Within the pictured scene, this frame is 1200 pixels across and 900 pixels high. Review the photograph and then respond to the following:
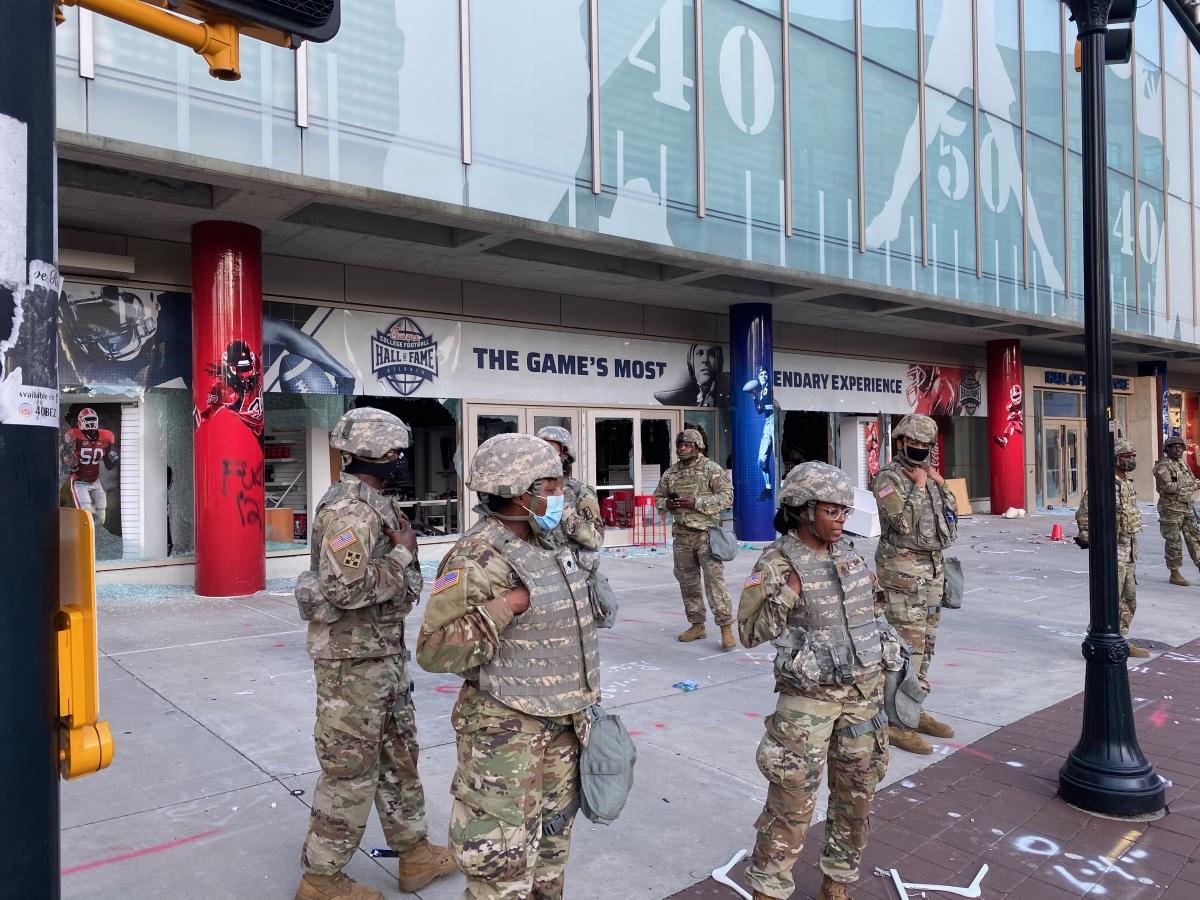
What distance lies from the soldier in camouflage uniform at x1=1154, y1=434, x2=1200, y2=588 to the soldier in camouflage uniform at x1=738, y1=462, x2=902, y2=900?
9580 mm

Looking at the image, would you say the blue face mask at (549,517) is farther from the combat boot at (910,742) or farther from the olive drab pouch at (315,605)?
the combat boot at (910,742)

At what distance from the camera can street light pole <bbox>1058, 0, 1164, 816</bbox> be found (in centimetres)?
426

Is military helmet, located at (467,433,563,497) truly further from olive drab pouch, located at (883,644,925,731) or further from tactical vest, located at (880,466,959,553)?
tactical vest, located at (880,466,959,553)

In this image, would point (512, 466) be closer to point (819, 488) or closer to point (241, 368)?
point (819, 488)

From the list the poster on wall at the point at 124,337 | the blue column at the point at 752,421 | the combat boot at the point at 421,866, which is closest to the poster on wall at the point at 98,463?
the poster on wall at the point at 124,337

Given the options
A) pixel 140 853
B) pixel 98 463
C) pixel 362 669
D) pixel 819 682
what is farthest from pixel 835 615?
pixel 98 463

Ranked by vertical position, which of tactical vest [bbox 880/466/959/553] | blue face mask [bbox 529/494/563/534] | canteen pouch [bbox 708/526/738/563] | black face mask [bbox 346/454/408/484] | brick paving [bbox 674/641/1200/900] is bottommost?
brick paving [bbox 674/641/1200/900]

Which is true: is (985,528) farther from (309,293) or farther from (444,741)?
(444,741)

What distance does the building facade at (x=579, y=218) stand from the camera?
9.17m

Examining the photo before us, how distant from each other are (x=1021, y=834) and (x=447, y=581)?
3.09 metres

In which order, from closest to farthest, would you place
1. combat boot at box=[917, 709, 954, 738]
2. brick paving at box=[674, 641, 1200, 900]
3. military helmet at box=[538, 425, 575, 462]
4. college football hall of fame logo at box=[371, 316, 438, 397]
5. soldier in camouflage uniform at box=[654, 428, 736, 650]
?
brick paving at box=[674, 641, 1200, 900] → combat boot at box=[917, 709, 954, 738] → military helmet at box=[538, 425, 575, 462] → soldier in camouflage uniform at box=[654, 428, 736, 650] → college football hall of fame logo at box=[371, 316, 438, 397]

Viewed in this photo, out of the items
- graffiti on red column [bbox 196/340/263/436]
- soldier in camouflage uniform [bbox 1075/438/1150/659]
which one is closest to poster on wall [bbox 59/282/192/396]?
graffiti on red column [bbox 196/340/263/436]

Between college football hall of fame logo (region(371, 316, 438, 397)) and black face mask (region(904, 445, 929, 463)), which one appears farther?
college football hall of fame logo (region(371, 316, 438, 397))

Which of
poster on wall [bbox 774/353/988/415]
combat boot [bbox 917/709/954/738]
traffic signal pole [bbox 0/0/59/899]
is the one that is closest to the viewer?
traffic signal pole [bbox 0/0/59/899]
